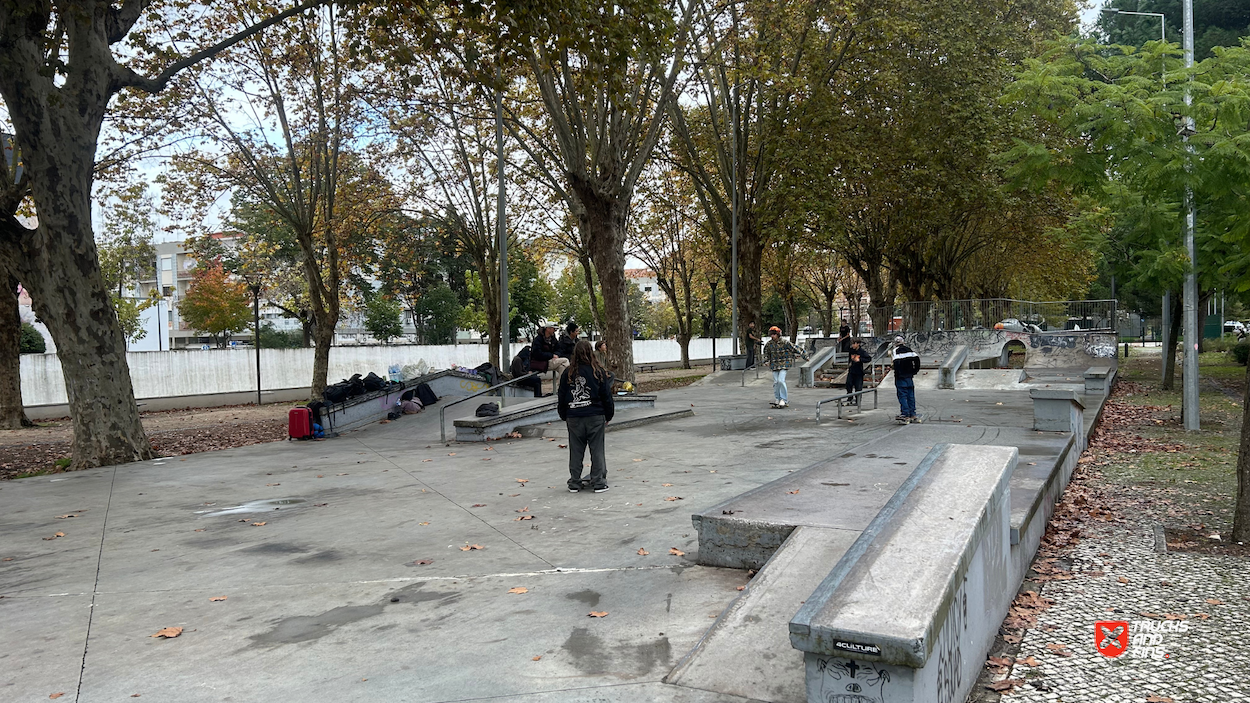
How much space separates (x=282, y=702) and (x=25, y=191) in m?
16.9

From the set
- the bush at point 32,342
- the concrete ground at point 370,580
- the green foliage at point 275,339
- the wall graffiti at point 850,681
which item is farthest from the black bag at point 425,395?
the green foliage at point 275,339

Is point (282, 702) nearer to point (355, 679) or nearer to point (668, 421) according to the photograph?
point (355, 679)

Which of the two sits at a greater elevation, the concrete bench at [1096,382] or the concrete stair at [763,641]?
the concrete bench at [1096,382]

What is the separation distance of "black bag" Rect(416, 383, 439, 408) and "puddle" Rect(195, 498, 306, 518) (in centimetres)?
999

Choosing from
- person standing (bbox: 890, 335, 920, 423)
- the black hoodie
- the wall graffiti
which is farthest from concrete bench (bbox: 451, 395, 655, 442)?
the wall graffiti

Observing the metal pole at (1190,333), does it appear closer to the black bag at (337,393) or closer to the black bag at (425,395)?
the black bag at (425,395)

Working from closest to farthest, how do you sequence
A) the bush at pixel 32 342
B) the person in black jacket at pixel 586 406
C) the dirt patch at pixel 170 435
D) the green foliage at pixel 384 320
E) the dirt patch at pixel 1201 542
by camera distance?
the dirt patch at pixel 1201 542 → the person in black jacket at pixel 586 406 → the dirt patch at pixel 170 435 → the bush at pixel 32 342 → the green foliage at pixel 384 320

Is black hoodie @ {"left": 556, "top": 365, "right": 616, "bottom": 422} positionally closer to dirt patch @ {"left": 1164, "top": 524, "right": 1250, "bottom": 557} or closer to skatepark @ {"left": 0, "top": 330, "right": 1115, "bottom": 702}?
skatepark @ {"left": 0, "top": 330, "right": 1115, "bottom": 702}

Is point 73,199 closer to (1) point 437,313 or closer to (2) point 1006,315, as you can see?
(2) point 1006,315

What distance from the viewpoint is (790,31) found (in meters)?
25.4

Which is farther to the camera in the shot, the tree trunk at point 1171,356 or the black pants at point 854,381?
the tree trunk at point 1171,356

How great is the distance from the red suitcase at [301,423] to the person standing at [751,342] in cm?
1634

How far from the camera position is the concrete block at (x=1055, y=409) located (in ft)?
36.6
